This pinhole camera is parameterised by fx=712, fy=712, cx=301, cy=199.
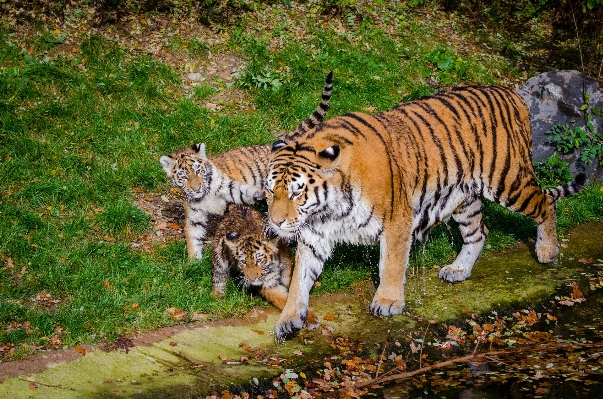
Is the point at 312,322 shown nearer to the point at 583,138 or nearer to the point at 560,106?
the point at 583,138

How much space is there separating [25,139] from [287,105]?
11.1 ft

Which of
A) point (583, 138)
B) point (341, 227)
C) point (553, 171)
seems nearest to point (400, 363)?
point (341, 227)

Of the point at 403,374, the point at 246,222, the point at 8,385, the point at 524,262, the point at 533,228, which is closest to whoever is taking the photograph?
the point at 8,385

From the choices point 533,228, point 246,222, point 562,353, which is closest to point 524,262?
point 533,228

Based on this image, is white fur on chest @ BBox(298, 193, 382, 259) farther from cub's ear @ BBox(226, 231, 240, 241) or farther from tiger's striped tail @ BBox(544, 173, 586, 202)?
tiger's striped tail @ BBox(544, 173, 586, 202)

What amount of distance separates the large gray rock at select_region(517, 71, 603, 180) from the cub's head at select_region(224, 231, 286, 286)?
4436 millimetres

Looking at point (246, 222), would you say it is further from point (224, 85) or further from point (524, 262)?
point (224, 85)

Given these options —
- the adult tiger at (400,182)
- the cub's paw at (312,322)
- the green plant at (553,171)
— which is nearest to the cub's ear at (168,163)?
the adult tiger at (400,182)

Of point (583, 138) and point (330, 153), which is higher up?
point (583, 138)

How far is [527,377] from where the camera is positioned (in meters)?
4.90

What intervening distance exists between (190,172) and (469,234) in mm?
2837

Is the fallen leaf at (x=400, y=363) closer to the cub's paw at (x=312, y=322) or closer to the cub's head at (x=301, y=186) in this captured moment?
the cub's paw at (x=312, y=322)

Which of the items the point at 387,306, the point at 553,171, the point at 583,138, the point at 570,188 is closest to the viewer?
the point at 387,306

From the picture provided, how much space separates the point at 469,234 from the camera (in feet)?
22.8
